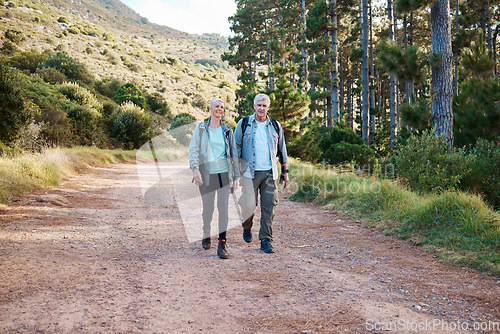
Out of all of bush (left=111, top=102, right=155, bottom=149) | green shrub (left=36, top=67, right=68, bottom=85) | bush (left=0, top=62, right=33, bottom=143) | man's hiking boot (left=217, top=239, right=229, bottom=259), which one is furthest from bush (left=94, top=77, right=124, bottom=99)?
man's hiking boot (left=217, top=239, right=229, bottom=259)

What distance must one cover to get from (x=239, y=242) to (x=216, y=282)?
1784mm

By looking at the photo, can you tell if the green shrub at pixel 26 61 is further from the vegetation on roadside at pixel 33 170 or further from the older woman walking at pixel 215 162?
the older woman walking at pixel 215 162

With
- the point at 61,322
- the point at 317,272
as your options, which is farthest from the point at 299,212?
the point at 61,322

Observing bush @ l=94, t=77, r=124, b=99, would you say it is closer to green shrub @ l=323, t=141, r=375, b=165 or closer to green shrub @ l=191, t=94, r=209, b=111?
green shrub @ l=191, t=94, r=209, b=111

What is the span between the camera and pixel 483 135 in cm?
928

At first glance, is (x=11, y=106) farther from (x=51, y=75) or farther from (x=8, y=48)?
(x=8, y=48)

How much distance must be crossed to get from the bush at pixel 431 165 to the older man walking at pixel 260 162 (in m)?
4.23

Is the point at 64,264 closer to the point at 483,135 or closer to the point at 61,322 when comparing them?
the point at 61,322

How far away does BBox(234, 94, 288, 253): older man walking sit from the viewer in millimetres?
4844

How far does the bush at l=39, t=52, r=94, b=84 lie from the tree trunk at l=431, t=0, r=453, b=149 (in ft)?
102

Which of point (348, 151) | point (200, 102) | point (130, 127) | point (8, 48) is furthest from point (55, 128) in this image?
point (200, 102)

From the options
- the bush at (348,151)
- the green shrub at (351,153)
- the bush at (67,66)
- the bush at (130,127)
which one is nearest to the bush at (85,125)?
the bush at (130,127)

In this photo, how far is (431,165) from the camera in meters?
7.49

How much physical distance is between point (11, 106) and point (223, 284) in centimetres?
1035
